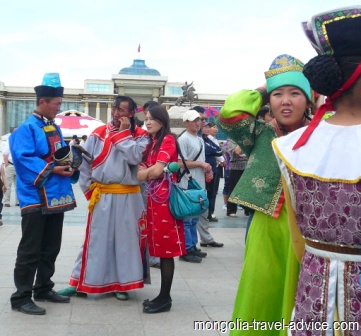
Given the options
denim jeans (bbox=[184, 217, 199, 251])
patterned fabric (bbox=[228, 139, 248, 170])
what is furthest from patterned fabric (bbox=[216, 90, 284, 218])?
patterned fabric (bbox=[228, 139, 248, 170])

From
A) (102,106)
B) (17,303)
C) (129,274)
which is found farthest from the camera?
(102,106)

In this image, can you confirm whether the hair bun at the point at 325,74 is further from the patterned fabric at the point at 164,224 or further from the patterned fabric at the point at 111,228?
the patterned fabric at the point at 111,228

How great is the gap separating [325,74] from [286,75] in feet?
3.17

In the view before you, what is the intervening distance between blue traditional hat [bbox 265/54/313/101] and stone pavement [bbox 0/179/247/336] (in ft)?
6.19

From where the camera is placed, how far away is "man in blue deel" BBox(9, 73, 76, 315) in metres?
4.13

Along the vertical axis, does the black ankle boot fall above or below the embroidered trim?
below

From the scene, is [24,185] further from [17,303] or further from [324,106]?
[324,106]

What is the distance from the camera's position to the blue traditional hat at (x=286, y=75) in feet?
8.87

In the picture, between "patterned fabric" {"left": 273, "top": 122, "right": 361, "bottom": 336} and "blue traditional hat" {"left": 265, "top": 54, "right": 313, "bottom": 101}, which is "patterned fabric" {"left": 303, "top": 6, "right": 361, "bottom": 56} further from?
"blue traditional hat" {"left": 265, "top": 54, "right": 313, "bottom": 101}

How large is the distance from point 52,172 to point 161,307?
4.34 feet

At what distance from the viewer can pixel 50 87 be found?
4352 mm

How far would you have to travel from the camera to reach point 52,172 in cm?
423

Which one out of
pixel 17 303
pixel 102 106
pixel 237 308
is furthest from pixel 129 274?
pixel 102 106

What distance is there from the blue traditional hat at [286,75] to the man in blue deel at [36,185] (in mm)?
2040
